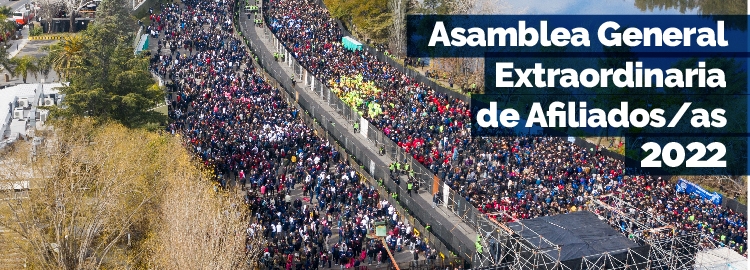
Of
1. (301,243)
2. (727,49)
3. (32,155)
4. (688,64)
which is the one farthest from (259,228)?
(727,49)

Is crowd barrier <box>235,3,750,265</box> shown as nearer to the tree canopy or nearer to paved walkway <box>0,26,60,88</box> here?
the tree canopy

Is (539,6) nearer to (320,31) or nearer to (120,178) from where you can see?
(320,31)

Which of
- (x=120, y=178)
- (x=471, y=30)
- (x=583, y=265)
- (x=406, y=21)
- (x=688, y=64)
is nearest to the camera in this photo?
(x=583, y=265)

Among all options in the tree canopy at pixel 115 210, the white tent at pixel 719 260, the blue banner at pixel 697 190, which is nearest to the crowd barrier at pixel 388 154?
the blue banner at pixel 697 190

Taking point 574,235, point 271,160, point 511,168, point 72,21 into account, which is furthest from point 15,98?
point 574,235

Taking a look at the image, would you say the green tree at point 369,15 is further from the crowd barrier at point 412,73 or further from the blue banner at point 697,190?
the blue banner at point 697,190

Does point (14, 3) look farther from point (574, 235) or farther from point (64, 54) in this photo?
point (574, 235)
